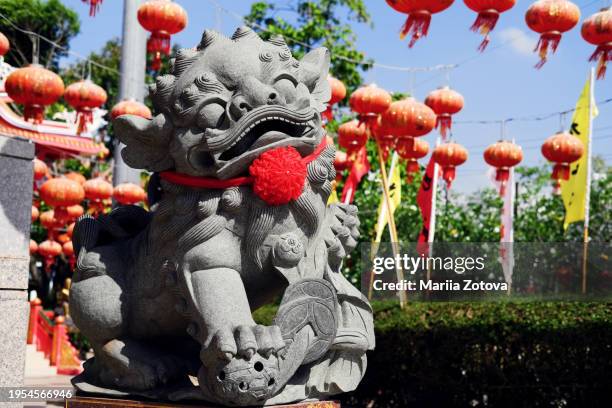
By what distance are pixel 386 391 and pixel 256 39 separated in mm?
5384

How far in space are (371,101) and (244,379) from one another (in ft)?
17.5

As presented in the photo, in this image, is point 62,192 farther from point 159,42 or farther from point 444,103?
point 444,103

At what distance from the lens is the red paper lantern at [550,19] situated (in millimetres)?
6141

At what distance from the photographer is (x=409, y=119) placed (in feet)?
23.0

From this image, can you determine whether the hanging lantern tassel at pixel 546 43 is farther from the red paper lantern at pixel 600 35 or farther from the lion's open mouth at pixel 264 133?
the lion's open mouth at pixel 264 133

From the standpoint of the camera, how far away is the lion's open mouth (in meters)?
2.60

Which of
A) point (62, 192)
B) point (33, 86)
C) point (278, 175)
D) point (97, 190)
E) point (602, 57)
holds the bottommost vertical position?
point (278, 175)

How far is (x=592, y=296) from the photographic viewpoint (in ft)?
23.9

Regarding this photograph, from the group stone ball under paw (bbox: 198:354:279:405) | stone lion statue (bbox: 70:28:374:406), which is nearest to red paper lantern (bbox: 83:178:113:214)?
stone lion statue (bbox: 70:28:374:406)

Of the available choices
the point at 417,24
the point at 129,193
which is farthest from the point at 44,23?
the point at 417,24

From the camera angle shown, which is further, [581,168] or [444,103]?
[581,168]

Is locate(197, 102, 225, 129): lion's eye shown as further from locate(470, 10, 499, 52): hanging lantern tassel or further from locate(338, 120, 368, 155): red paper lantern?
locate(338, 120, 368, 155): red paper lantern

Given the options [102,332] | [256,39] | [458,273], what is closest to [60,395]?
[102,332]

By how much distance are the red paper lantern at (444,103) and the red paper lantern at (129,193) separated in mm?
3722
